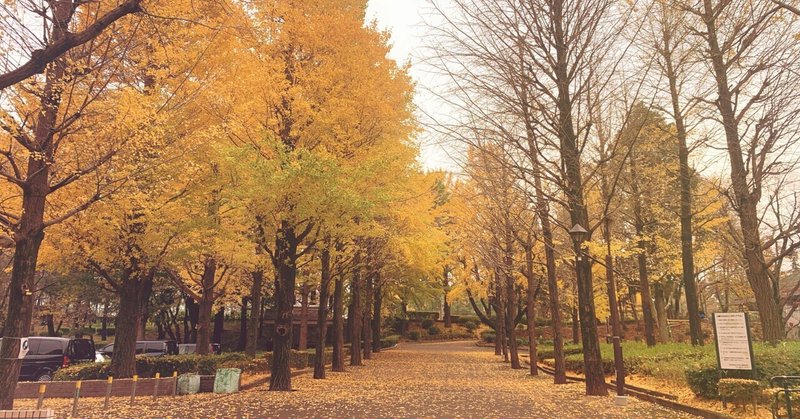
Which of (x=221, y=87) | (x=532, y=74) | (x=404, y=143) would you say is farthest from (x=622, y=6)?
(x=221, y=87)

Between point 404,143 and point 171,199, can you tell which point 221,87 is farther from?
point 404,143

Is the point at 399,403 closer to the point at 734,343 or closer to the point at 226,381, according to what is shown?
the point at 226,381

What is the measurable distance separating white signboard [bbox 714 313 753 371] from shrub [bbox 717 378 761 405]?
35 cm

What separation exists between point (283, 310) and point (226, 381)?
2310 mm

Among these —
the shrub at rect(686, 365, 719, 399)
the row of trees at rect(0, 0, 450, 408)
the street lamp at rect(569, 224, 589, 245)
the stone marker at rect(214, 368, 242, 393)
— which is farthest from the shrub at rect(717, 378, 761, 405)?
the stone marker at rect(214, 368, 242, 393)

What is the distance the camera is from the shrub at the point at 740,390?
7.87m

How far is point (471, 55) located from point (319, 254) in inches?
327

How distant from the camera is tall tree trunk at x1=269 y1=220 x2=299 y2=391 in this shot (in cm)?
1203

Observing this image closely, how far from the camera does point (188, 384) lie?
1182 cm

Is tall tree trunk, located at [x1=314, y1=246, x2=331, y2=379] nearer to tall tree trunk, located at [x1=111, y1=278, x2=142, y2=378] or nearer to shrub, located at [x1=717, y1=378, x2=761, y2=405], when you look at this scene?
tall tree trunk, located at [x1=111, y1=278, x2=142, y2=378]

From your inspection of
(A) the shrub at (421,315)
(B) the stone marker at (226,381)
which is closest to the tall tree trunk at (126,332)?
(B) the stone marker at (226,381)

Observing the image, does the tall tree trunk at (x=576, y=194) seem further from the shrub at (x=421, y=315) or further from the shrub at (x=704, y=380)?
the shrub at (x=421, y=315)

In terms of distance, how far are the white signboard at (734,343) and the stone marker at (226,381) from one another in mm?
10821

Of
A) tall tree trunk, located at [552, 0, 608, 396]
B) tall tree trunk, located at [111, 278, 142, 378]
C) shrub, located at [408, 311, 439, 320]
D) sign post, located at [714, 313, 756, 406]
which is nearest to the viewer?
sign post, located at [714, 313, 756, 406]
